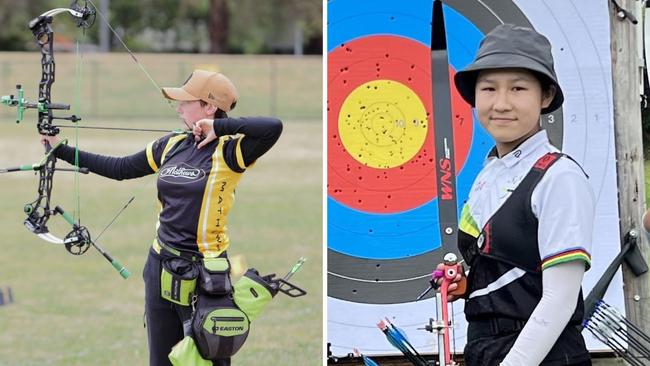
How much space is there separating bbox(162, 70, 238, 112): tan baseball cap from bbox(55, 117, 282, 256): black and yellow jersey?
136 millimetres

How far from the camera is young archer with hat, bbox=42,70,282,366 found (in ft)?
A: 12.4

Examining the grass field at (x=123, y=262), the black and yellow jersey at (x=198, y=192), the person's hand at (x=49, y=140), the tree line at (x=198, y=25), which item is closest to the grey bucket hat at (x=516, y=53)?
the black and yellow jersey at (x=198, y=192)

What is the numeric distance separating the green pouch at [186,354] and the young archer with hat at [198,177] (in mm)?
138

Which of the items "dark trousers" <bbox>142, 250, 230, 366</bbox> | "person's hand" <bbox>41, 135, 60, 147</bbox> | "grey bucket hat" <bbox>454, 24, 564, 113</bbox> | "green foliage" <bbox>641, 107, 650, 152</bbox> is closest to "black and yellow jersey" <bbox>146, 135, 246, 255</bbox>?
"dark trousers" <bbox>142, 250, 230, 366</bbox>

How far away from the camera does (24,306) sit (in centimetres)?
784

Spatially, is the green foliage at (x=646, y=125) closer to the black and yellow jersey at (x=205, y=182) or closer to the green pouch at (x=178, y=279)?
the black and yellow jersey at (x=205, y=182)

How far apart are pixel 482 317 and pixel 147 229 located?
9194 millimetres

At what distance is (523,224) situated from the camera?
2.70m

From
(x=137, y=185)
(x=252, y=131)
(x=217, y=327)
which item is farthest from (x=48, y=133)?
(x=137, y=185)

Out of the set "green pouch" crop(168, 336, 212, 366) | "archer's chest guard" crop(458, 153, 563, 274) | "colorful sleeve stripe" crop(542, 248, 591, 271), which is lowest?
"green pouch" crop(168, 336, 212, 366)

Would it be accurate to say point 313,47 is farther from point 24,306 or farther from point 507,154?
point 507,154

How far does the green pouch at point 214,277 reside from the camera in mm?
3770

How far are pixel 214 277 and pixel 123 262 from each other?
19.4 feet

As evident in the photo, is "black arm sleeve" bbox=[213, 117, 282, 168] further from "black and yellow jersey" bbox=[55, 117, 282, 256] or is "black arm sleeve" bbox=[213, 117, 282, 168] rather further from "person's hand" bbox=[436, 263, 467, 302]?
"person's hand" bbox=[436, 263, 467, 302]
